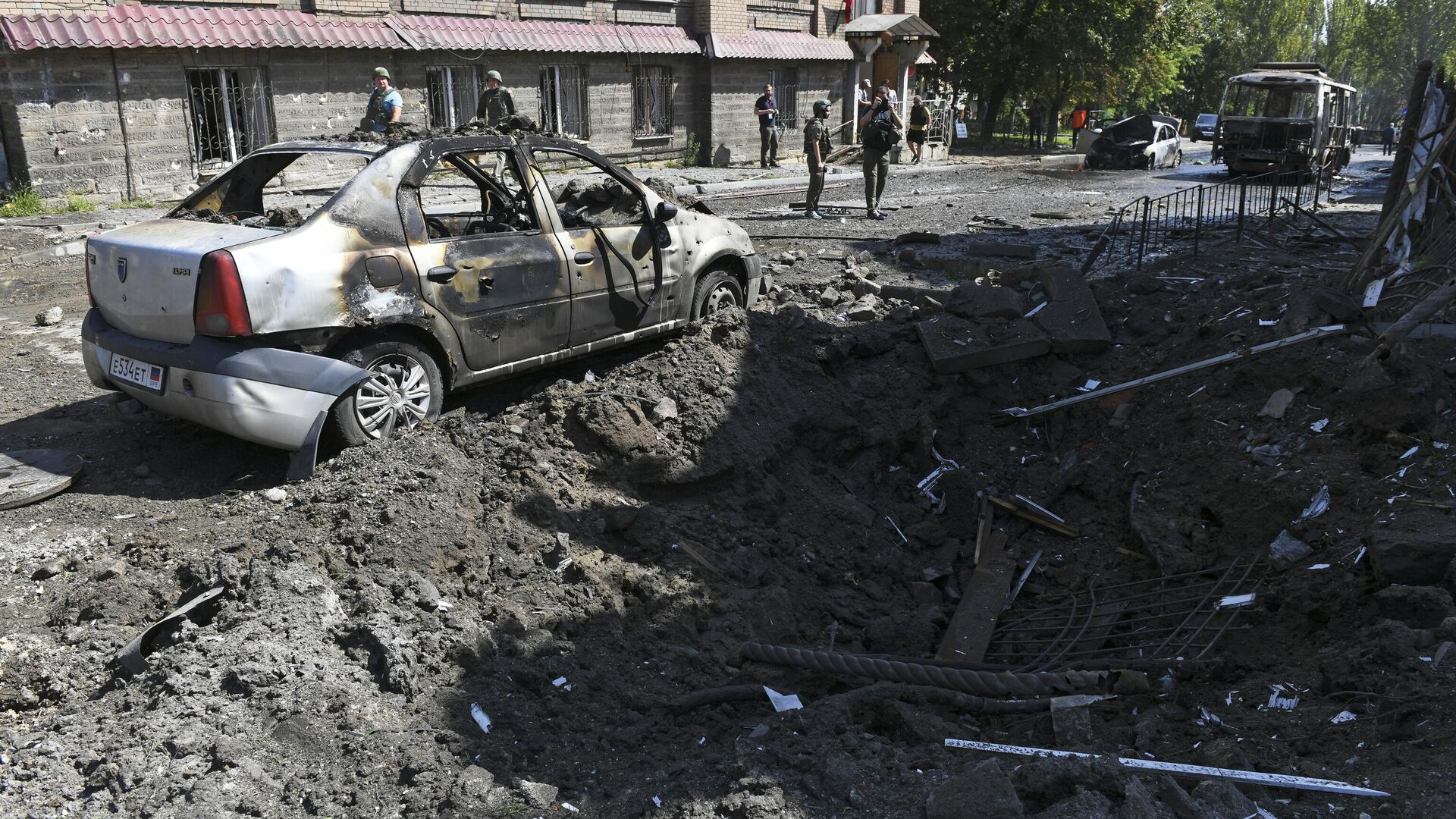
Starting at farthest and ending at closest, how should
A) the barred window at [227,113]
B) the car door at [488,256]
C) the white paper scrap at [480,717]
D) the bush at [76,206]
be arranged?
the barred window at [227,113] < the bush at [76,206] < the car door at [488,256] < the white paper scrap at [480,717]

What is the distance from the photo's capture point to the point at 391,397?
536 centimetres

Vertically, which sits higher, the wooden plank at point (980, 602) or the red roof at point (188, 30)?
the red roof at point (188, 30)

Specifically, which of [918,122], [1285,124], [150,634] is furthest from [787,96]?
[150,634]

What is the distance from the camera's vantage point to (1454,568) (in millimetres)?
4191

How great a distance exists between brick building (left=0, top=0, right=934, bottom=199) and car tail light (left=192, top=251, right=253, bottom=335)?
39.3ft

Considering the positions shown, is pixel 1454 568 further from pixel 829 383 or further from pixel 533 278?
pixel 533 278

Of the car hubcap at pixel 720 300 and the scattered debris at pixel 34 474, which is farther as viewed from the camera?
the car hubcap at pixel 720 300

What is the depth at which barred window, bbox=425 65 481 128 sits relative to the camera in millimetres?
20094

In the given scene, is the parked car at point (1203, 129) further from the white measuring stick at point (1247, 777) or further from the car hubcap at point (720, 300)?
the white measuring stick at point (1247, 777)

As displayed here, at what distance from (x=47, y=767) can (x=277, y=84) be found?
16.5 metres

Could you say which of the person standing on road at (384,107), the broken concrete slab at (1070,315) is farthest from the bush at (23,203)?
the broken concrete slab at (1070,315)

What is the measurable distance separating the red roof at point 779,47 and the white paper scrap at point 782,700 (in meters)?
22.6

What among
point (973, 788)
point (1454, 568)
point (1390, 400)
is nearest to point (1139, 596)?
point (1454, 568)

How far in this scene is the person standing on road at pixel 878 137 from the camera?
1505cm
